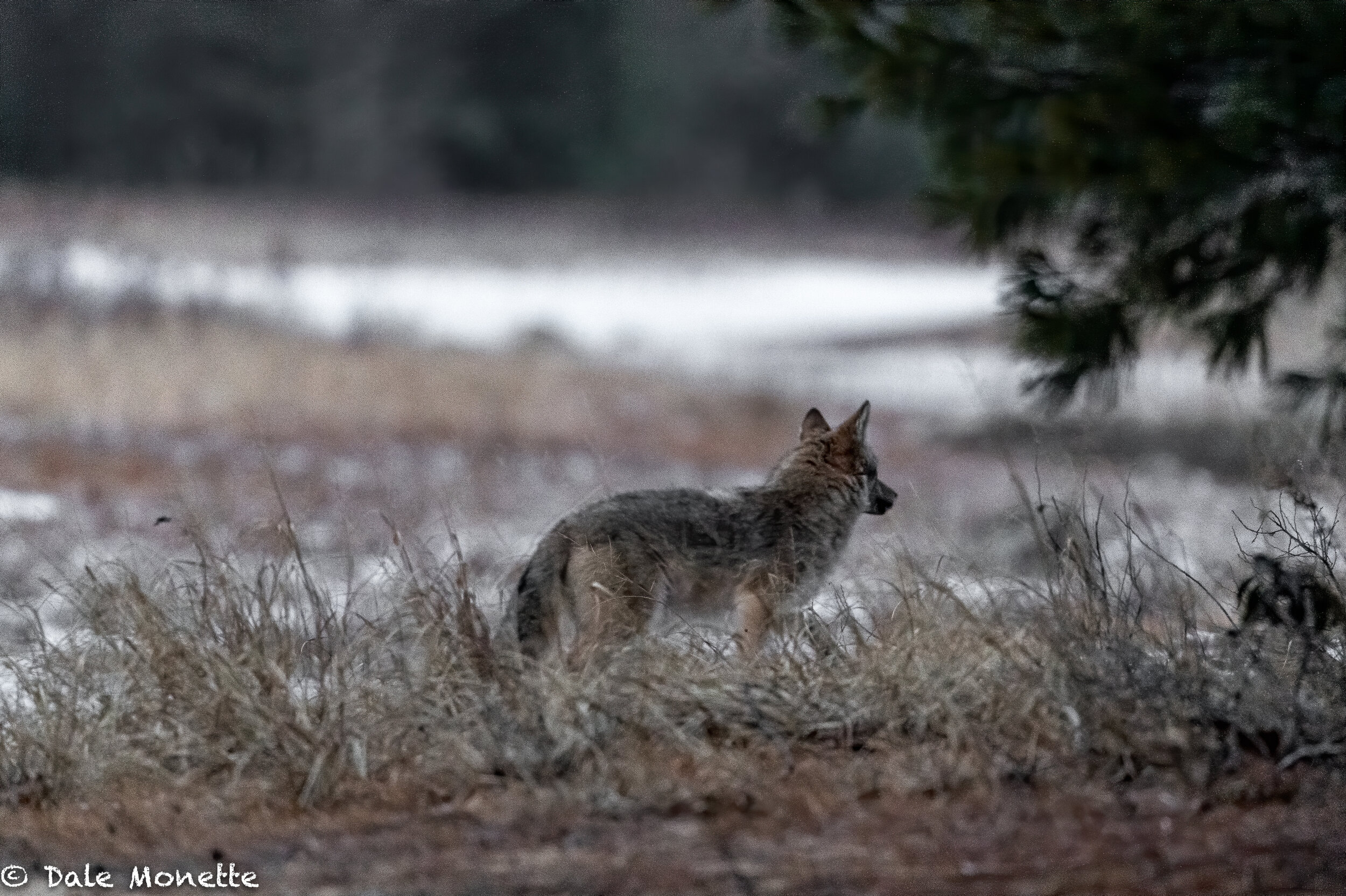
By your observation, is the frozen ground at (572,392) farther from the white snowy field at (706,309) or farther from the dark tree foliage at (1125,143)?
the dark tree foliage at (1125,143)

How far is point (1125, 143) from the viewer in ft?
24.2

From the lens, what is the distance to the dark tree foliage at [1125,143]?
707 centimetres

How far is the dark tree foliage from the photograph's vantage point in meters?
7.07

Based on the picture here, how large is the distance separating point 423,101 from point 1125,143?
14.7 m

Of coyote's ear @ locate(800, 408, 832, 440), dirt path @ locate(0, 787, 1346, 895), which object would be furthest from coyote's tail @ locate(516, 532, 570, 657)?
coyote's ear @ locate(800, 408, 832, 440)

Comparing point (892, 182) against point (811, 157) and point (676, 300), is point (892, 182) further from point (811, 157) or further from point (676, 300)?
point (676, 300)

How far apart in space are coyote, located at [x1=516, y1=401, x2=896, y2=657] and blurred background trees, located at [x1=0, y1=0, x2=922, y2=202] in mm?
12338

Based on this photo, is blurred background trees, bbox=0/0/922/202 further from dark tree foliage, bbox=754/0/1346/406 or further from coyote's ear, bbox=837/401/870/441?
coyote's ear, bbox=837/401/870/441

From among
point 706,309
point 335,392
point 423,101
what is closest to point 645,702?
point 335,392

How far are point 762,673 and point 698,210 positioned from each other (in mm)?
15920

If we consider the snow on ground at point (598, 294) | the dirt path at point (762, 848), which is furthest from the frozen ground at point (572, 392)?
the dirt path at point (762, 848)

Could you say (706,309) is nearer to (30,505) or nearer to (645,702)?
(30,505)

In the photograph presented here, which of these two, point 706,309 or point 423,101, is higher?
point 423,101

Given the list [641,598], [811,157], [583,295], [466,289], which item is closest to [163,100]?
[466,289]
